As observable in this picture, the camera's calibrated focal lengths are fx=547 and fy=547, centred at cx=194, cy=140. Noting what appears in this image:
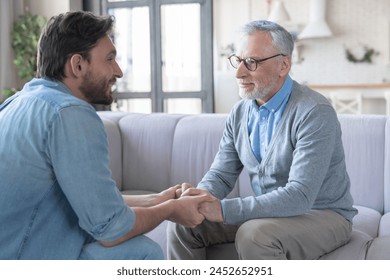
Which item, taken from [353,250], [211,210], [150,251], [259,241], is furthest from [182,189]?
[353,250]

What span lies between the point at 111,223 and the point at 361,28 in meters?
7.54

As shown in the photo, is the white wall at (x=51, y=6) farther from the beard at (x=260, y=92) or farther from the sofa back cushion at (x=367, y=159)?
the beard at (x=260, y=92)

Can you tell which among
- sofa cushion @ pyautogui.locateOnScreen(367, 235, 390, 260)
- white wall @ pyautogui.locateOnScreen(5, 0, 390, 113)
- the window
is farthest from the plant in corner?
white wall @ pyautogui.locateOnScreen(5, 0, 390, 113)

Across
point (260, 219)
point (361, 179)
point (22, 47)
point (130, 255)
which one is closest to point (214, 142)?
point (361, 179)

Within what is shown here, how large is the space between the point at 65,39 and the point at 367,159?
153 cm

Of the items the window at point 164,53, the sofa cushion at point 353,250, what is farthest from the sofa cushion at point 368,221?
the window at point 164,53

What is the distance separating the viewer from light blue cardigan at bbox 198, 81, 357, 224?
1640 millimetres

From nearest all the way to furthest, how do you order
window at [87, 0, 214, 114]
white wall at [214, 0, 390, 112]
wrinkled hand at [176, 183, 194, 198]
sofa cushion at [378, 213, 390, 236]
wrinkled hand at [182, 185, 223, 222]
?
wrinkled hand at [182, 185, 223, 222] < wrinkled hand at [176, 183, 194, 198] < sofa cushion at [378, 213, 390, 236] < window at [87, 0, 214, 114] < white wall at [214, 0, 390, 112]

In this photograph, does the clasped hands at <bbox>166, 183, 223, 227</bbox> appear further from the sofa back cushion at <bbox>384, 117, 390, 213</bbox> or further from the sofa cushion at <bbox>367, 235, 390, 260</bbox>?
the sofa back cushion at <bbox>384, 117, 390, 213</bbox>

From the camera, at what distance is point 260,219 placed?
1.63m

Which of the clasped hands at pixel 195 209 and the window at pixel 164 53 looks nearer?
the clasped hands at pixel 195 209

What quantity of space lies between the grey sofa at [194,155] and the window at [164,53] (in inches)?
51.5

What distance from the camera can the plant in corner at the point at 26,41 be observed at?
14.6 feet

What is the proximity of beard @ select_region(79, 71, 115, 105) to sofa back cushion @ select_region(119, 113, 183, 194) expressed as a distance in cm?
137
